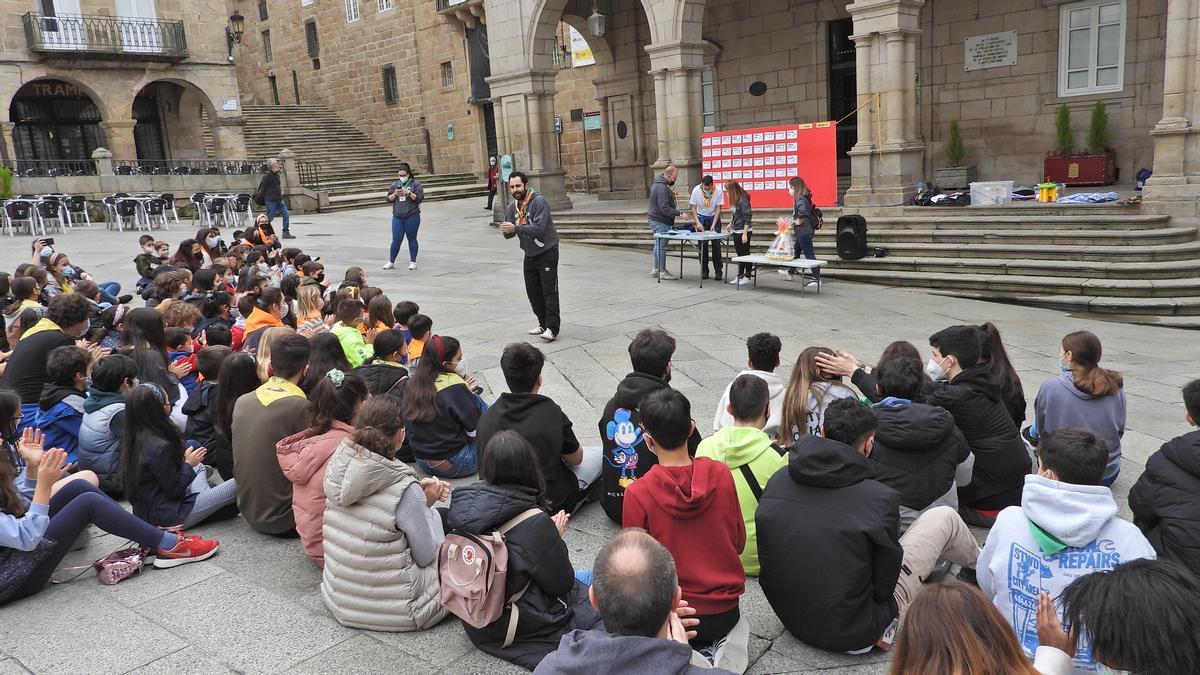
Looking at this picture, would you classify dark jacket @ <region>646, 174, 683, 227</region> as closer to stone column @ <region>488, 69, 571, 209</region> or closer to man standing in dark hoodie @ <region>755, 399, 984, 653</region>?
stone column @ <region>488, 69, 571, 209</region>

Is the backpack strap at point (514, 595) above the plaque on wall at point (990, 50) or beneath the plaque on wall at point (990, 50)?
beneath

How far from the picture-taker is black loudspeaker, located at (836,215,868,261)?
12508mm

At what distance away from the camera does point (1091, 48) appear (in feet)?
46.5

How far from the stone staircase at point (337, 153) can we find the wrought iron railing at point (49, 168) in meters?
4.71

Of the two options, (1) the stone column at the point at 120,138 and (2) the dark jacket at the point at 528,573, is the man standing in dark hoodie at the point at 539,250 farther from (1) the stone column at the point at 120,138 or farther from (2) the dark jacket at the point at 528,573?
(1) the stone column at the point at 120,138

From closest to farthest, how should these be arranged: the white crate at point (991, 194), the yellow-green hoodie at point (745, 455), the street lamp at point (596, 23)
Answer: the yellow-green hoodie at point (745, 455) → the white crate at point (991, 194) → the street lamp at point (596, 23)

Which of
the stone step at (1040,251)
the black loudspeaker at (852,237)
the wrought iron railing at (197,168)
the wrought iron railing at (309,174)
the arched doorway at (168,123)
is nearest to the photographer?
the stone step at (1040,251)

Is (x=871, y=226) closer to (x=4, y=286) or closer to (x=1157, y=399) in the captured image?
(x=1157, y=399)

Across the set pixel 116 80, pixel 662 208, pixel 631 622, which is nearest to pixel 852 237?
pixel 662 208

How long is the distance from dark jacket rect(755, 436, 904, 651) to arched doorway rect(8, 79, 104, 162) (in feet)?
93.8

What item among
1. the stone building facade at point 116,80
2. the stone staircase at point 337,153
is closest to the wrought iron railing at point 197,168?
the stone building facade at point 116,80

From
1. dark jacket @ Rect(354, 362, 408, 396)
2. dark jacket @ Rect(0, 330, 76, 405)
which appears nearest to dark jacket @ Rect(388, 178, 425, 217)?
dark jacket @ Rect(0, 330, 76, 405)

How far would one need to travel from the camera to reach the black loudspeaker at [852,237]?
1251cm

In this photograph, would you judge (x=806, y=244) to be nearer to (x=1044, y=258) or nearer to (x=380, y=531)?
(x=1044, y=258)
